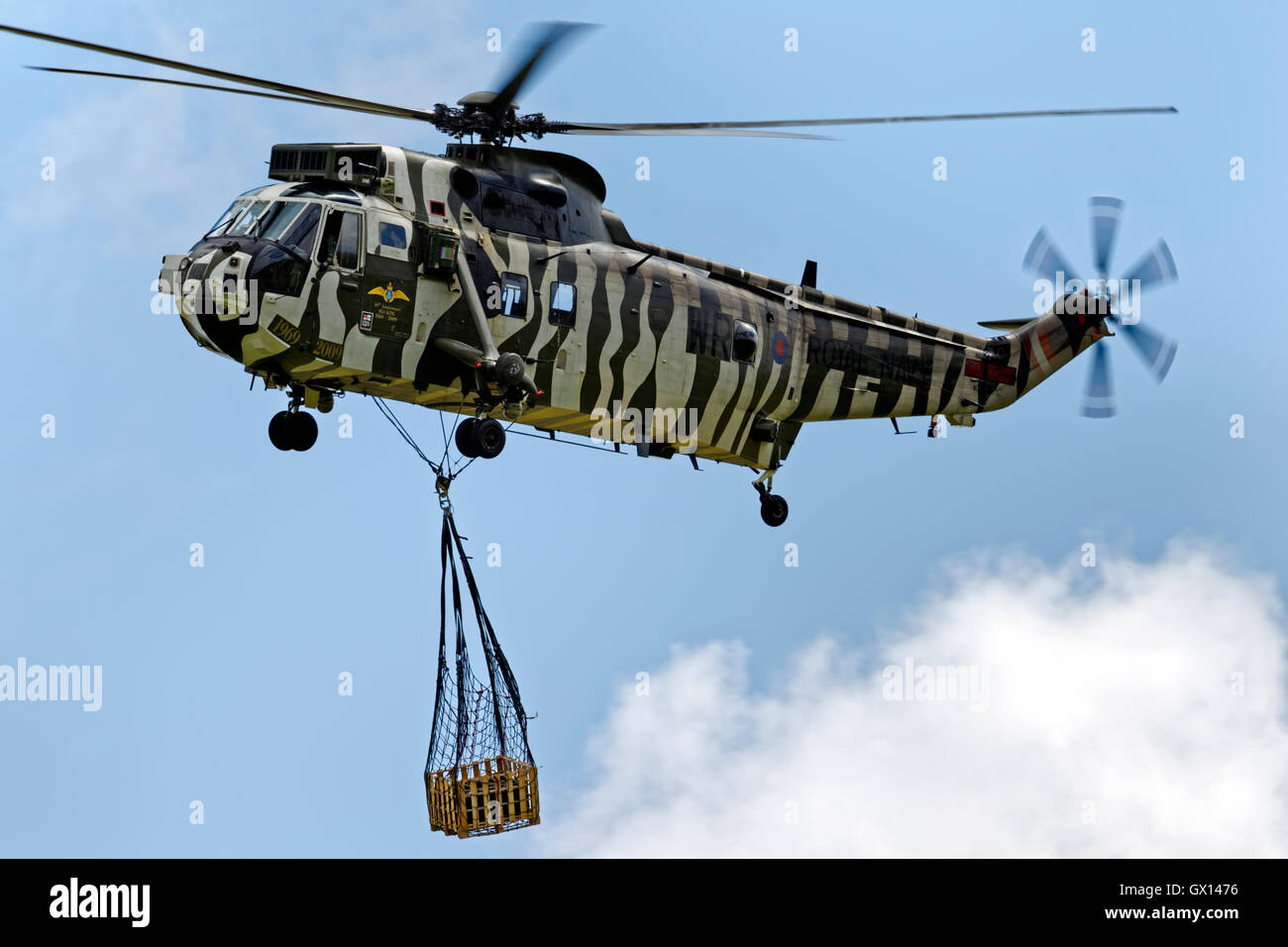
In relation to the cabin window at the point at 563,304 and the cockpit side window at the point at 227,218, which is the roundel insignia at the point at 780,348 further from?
the cockpit side window at the point at 227,218

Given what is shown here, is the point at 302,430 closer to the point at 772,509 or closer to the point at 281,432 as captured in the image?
the point at 281,432

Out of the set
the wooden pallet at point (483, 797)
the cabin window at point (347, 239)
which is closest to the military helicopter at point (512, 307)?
the cabin window at point (347, 239)

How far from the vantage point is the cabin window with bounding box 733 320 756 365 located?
31.2 meters

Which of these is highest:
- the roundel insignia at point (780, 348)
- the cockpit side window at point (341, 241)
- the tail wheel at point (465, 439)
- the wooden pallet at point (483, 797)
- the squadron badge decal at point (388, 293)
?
the cockpit side window at point (341, 241)

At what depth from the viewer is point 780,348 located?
105 ft

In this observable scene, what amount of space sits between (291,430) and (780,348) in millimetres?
9078

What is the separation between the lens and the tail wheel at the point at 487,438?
87.9ft

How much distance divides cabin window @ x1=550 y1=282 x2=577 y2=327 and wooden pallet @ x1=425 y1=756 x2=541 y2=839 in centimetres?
646

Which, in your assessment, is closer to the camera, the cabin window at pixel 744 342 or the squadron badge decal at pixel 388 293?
the squadron badge decal at pixel 388 293

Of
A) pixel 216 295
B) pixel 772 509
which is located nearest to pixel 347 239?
pixel 216 295

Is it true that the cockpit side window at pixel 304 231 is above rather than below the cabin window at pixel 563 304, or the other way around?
above

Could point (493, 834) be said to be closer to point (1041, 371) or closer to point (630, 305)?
point (630, 305)

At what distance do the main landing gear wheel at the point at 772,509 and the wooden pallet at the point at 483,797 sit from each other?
8.15 metres

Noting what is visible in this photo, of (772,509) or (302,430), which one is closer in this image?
(302,430)
